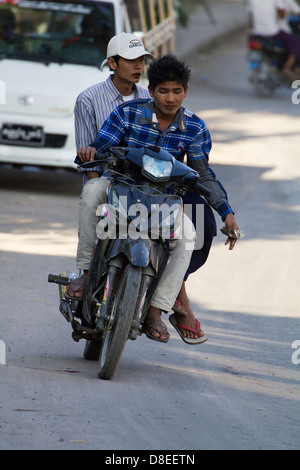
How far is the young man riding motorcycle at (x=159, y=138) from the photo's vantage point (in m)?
5.06

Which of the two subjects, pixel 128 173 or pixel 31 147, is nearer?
pixel 128 173

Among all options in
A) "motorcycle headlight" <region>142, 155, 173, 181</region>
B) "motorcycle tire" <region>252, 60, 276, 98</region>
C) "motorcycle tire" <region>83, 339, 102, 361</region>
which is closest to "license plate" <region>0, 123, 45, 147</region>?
"motorcycle tire" <region>83, 339, 102, 361</region>

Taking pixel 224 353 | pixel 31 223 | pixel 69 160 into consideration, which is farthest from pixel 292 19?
pixel 224 353

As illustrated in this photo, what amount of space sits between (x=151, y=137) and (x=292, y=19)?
16477 millimetres

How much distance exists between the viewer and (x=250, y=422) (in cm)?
446

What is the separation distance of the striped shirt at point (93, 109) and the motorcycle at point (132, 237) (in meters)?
0.78

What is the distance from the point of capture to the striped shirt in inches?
227

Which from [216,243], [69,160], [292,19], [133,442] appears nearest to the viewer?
[133,442]

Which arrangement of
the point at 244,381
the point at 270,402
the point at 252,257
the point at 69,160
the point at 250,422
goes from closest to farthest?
1. the point at 250,422
2. the point at 270,402
3. the point at 244,381
4. the point at 252,257
5. the point at 69,160

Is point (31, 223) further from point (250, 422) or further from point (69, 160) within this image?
point (250, 422)

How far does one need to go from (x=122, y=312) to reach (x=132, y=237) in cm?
40

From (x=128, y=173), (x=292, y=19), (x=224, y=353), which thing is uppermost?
(x=292, y=19)

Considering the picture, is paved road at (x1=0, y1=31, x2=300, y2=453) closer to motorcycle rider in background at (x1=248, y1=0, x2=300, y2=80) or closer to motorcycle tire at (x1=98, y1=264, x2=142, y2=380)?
motorcycle tire at (x1=98, y1=264, x2=142, y2=380)

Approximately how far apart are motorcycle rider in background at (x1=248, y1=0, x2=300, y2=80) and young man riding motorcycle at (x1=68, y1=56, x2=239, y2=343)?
14240 mm
